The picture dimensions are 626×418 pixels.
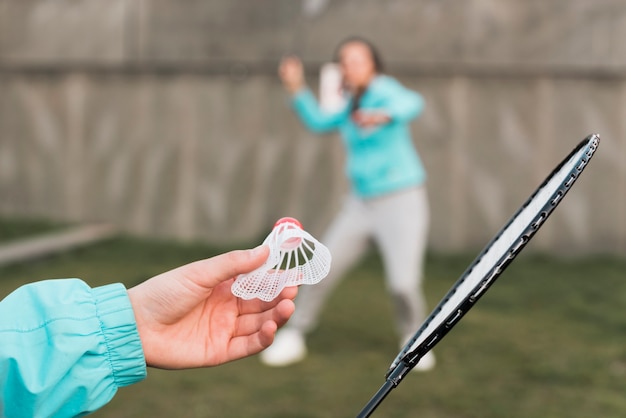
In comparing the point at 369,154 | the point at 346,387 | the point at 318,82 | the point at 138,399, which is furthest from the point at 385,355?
the point at 318,82

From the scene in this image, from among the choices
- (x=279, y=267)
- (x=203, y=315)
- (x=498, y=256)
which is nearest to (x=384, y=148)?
(x=203, y=315)

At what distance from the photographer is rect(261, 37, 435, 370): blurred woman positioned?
5637mm

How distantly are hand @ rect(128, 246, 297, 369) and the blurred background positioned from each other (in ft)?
15.6

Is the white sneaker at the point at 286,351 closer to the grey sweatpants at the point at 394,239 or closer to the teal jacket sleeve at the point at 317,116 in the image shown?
the grey sweatpants at the point at 394,239

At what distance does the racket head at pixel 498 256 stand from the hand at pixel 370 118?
3.77m

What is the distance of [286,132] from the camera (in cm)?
937

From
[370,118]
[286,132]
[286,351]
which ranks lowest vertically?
[286,351]

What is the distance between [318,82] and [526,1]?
190 centimetres

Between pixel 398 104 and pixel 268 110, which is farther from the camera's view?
pixel 268 110

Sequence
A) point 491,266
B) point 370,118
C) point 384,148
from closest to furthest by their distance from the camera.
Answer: point 491,266 < point 370,118 < point 384,148

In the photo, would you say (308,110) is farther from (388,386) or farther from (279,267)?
(388,386)

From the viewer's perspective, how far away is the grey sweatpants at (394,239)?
5.62 m

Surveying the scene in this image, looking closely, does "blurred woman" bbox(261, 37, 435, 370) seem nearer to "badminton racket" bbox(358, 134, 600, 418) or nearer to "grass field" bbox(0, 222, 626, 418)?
"grass field" bbox(0, 222, 626, 418)

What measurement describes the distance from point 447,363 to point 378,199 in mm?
962
